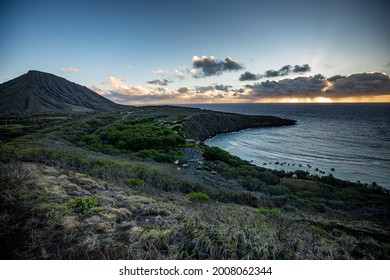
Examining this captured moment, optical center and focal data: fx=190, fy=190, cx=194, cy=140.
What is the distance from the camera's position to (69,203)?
4199mm

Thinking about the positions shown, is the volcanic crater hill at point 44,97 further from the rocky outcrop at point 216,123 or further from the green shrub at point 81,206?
the green shrub at point 81,206

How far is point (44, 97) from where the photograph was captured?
131m

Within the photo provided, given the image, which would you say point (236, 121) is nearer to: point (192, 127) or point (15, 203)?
point (192, 127)

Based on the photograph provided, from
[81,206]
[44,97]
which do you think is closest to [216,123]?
[81,206]

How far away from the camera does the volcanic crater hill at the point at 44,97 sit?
106 meters

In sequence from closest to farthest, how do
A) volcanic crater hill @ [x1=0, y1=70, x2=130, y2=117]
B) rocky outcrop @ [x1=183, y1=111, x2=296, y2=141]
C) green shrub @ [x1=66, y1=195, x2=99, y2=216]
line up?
green shrub @ [x1=66, y1=195, x2=99, y2=216]
rocky outcrop @ [x1=183, y1=111, x2=296, y2=141]
volcanic crater hill @ [x1=0, y1=70, x2=130, y2=117]

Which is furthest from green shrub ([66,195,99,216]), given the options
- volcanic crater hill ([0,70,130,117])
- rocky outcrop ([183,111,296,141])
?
volcanic crater hill ([0,70,130,117])

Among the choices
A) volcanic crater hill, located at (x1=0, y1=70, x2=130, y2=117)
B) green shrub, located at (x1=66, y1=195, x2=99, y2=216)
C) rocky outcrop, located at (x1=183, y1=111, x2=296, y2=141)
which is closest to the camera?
green shrub, located at (x1=66, y1=195, x2=99, y2=216)

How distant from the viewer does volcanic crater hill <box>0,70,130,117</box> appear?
106 m

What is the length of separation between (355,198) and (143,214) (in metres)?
19.7

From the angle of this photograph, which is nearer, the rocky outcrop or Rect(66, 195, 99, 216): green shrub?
Rect(66, 195, 99, 216): green shrub

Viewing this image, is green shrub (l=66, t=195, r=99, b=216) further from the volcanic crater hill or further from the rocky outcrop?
the volcanic crater hill

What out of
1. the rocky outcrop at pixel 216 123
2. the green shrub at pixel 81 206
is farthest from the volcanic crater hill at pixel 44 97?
the green shrub at pixel 81 206
